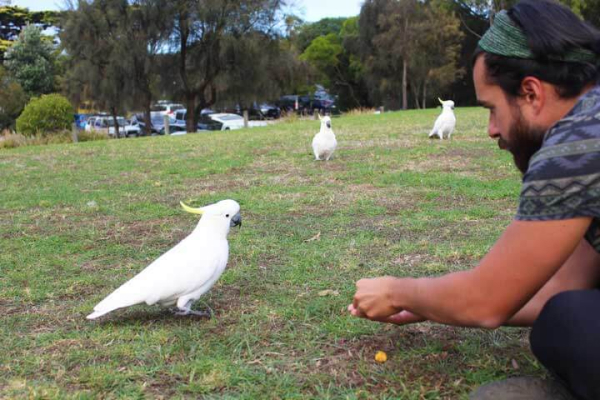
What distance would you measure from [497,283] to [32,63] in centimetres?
2973

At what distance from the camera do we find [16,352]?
198 cm

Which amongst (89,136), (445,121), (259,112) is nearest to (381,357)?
(445,121)

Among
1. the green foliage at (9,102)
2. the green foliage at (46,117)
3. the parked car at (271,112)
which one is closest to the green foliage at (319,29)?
the parked car at (271,112)

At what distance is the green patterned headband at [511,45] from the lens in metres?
1.20

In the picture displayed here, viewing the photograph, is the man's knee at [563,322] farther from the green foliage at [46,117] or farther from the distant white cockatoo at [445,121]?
the green foliage at [46,117]

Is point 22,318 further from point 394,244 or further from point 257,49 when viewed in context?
point 257,49

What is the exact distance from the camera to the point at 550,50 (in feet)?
3.92

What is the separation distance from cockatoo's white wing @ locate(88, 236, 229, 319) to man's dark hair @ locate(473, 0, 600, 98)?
1279 mm

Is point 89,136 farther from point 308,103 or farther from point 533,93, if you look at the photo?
point 308,103

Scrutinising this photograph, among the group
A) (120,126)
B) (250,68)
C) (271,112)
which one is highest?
(250,68)

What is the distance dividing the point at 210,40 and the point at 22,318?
18.2 meters

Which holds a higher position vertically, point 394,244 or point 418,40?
point 418,40

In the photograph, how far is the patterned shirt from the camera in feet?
3.75

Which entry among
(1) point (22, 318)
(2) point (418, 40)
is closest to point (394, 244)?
(1) point (22, 318)
